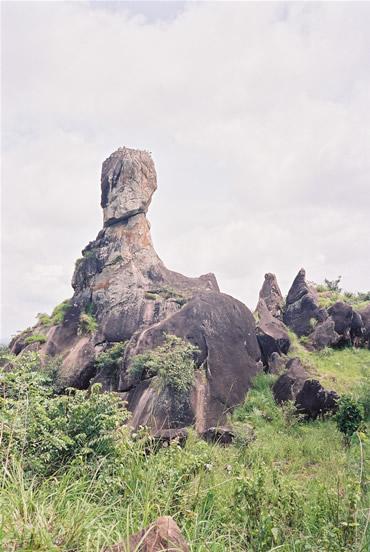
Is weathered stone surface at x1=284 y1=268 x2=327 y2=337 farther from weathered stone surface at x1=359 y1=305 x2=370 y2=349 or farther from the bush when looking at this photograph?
the bush

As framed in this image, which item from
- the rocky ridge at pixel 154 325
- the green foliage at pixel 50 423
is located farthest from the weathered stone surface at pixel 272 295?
the green foliage at pixel 50 423

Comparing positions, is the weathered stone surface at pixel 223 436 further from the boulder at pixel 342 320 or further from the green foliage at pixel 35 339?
the green foliage at pixel 35 339

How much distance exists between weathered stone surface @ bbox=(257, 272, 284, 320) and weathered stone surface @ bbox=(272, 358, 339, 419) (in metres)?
10.0

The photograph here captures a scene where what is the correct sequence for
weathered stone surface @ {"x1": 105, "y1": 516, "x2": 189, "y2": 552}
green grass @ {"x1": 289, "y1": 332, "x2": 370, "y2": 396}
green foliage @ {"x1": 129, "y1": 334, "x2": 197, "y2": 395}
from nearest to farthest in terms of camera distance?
weathered stone surface @ {"x1": 105, "y1": 516, "x2": 189, "y2": 552}, green foliage @ {"x1": 129, "y1": 334, "x2": 197, "y2": 395}, green grass @ {"x1": 289, "y1": 332, "x2": 370, "y2": 396}

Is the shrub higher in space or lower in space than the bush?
higher

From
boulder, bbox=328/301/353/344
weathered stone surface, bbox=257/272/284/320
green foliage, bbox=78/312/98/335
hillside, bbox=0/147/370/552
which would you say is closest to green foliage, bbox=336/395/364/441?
hillside, bbox=0/147/370/552

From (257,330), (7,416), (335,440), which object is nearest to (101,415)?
(7,416)

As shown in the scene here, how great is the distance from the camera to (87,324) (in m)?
23.8

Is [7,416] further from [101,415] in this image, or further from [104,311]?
[104,311]

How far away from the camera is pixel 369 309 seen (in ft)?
81.5

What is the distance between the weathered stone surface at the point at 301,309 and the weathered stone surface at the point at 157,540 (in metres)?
22.5

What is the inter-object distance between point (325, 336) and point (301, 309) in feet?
11.0

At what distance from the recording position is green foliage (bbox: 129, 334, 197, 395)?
50.1ft

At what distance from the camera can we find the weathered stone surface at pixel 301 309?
24712 millimetres
